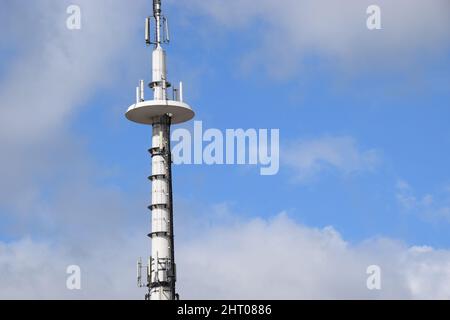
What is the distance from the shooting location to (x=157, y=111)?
146m

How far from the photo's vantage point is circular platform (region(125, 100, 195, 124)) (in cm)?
14494

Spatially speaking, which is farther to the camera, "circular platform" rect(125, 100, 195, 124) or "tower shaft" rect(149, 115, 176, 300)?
"circular platform" rect(125, 100, 195, 124)

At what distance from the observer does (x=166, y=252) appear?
14388 cm

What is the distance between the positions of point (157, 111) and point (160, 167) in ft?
19.5

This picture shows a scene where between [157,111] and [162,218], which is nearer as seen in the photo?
[162,218]

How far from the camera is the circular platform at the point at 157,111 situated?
144938 mm

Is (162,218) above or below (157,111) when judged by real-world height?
below

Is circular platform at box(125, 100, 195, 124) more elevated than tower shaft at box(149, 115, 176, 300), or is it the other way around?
circular platform at box(125, 100, 195, 124)

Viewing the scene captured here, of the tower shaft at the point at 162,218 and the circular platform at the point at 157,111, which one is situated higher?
the circular platform at the point at 157,111

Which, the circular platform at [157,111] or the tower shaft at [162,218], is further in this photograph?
the circular platform at [157,111]

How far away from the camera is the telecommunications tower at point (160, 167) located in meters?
143
